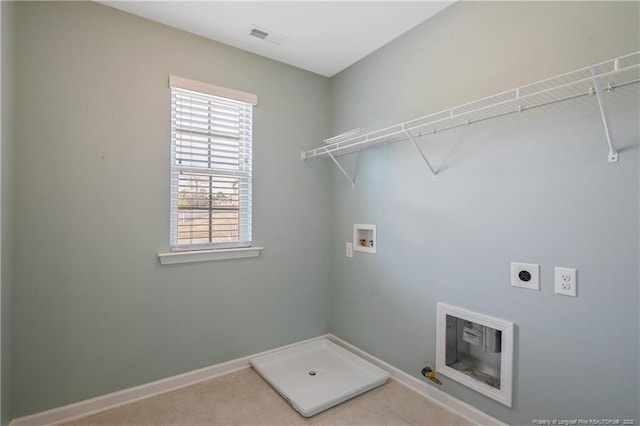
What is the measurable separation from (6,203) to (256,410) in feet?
5.87

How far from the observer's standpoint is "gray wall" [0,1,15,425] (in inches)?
58.5

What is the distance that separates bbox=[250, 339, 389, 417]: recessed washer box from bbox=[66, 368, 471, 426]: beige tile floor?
5 centimetres

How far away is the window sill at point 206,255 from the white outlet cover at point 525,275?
175 cm

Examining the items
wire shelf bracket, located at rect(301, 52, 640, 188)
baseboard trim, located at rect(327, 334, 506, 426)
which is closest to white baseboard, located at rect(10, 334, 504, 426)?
baseboard trim, located at rect(327, 334, 506, 426)

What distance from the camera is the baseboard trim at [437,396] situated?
172 cm

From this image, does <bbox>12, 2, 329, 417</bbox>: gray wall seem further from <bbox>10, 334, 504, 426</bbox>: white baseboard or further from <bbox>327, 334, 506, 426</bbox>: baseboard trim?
<bbox>327, 334, 506, 426</bbox>: baseboard trim

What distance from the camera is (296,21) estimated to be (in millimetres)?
2053

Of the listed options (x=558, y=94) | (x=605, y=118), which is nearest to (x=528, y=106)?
(x=558, y=94)

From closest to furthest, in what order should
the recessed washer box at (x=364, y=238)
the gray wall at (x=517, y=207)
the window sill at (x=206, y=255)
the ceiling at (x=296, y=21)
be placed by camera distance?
the gray wall at (x=517, y=207) → the ceiling at (x=296, y=21) → the window sill at (x=206, y=255) → the recessed washer box at (x=364, y=238)

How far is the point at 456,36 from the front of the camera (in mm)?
1882

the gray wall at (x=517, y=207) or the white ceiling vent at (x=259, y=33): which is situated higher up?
the white ceiling vent at (x=259, y=33)

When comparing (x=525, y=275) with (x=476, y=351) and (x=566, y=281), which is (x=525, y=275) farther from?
(x=476, y=351)

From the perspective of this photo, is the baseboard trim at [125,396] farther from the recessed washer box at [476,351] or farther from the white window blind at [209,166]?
the recessed washer box at [476,351]

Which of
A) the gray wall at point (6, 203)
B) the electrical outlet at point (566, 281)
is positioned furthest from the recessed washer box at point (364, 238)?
A: the gray wall at point (6, 203)
